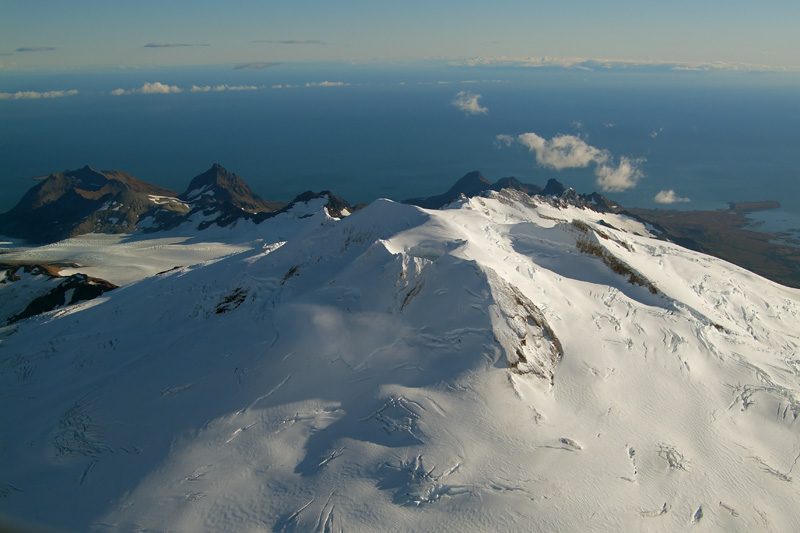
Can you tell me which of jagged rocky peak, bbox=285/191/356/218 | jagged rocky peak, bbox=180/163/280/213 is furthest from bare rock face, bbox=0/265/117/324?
jagged rocky peak, bbox=180/163/280/213

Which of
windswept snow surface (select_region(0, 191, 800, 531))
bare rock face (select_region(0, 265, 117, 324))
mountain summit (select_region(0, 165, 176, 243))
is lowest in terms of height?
mountain summit (select_region(0, 165, 176, 243))

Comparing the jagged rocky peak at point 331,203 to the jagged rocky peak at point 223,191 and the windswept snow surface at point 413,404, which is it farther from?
the windswept snow surface at point 413,404

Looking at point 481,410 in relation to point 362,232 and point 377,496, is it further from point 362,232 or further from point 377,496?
point 362,232

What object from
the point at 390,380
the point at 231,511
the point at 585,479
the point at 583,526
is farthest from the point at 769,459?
the point at 231,511

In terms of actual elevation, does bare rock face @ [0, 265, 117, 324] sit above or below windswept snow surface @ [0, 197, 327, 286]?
above

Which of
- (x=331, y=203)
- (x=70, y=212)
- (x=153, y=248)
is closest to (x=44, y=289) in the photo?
(x=153, y=248)

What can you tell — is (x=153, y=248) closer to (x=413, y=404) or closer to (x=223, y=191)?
(x=223, y=191)

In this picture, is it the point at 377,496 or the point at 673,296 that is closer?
the point at 377,496

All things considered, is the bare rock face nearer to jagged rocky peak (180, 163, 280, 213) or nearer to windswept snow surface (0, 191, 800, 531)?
windswept snow surface (0, 191, 800, 531)

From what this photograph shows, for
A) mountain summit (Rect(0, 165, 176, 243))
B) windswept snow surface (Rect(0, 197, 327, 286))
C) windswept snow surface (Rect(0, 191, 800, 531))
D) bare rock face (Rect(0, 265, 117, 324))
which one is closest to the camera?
windswept snow surface (Rect(0, 191, 800, 531))
